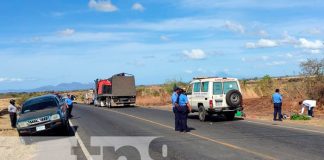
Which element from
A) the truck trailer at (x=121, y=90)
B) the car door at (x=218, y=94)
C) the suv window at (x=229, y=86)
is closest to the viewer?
the car door at (x=218, y=94)

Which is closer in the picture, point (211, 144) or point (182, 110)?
point (211, 144)

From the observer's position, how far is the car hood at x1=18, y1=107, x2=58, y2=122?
1883 cm

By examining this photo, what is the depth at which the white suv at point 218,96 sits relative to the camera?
941 inches

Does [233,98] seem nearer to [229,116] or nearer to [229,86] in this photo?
[229,86]

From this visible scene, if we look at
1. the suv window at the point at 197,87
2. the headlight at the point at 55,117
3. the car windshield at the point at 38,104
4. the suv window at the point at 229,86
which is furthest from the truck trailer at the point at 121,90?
the headlight at the point at 55,117

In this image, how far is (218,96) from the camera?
24.0 m

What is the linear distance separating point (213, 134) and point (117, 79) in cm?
3166

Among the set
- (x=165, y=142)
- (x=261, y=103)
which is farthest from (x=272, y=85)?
(x=165, y=142)

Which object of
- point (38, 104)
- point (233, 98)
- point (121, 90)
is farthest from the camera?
point (121, 90)

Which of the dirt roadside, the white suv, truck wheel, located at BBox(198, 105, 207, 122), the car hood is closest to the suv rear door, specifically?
the white suv

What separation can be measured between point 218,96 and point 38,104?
8.65m

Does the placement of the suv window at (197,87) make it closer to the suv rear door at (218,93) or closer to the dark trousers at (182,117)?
the suv rear door at (218,93)

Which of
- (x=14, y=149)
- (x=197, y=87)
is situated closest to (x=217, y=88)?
(x=197, y=87)

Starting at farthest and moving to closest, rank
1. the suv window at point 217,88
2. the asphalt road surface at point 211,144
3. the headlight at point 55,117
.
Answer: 1. the suv window at point 217,88
2. the headlight at point 55,117
3. the asphalt road surface at point 211,144
